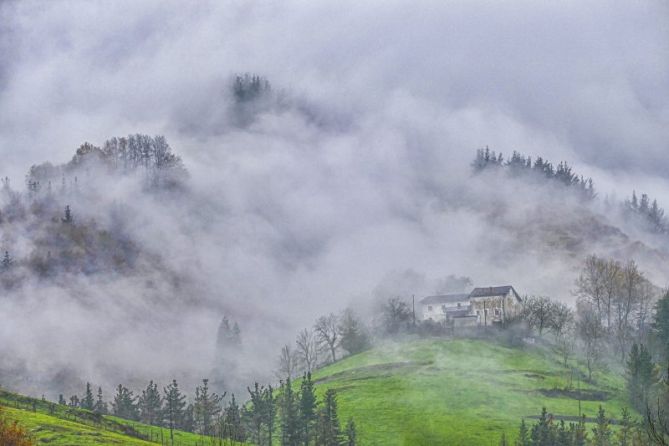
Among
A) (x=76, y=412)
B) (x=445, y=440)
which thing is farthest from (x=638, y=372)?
(x=76, y=412)

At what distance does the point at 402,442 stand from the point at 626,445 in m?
39.7

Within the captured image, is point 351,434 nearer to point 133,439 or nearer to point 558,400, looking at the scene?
point 133,439

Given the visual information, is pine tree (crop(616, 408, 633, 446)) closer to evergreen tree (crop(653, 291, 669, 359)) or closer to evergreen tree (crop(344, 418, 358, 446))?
evergreen tree (crop(344, 418, 358, 446))

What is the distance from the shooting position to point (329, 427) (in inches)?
5719

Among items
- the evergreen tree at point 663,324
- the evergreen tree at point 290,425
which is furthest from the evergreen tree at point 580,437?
the evergreen tree at point 663,324

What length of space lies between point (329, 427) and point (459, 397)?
4011cm

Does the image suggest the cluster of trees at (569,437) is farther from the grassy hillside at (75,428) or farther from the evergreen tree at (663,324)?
the grassy hillside at (75,428)

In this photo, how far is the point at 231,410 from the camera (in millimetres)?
155375

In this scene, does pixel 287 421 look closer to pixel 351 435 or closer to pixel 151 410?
pixel 351 435

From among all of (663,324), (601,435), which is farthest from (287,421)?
(663,324)

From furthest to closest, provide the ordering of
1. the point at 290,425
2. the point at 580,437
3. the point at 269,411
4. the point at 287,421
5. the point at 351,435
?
the point at 269,411, the point at 287,421, the point at 290,425, the point at 351,435, the point at 580,437

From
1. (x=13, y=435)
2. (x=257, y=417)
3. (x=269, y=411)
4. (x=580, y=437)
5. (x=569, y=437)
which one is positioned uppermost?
(x=269, y=411)

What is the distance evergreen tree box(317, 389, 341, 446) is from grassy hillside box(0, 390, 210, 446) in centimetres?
2160

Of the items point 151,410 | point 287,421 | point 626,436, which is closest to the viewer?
point 626,436
